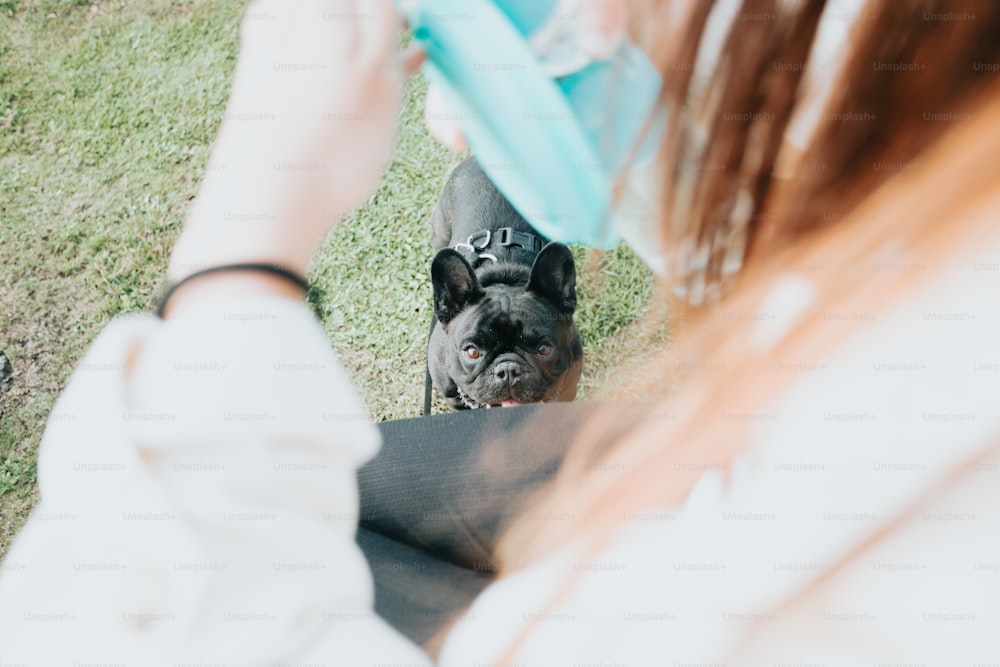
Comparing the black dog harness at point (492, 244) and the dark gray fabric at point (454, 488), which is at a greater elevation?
the dark gray fabric at point (454, 488)

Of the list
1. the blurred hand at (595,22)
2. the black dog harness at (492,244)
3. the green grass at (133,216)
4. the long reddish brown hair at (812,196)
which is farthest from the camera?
the green grass at (133,216)

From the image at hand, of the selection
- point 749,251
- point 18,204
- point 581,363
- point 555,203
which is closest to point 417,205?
point 581,363

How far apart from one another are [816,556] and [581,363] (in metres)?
2.14

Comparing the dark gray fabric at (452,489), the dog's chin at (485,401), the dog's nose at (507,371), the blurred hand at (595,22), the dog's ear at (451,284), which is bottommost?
the dog's chin at (485,401)

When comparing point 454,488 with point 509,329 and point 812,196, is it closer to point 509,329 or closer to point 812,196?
point 812,196

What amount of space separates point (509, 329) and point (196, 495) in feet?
6.72

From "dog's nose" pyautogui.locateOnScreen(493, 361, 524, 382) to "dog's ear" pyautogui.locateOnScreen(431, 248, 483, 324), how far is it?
29 cm

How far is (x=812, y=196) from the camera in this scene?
778 millimetres

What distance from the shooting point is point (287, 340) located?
27.3 inches

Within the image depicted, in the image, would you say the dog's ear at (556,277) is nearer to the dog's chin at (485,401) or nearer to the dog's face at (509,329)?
the dog's face at (509,329)

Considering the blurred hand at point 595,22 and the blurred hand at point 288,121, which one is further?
the blurred hand at point 595,22

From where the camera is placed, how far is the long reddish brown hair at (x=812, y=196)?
652 millimetres

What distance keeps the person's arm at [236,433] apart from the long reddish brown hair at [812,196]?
1.07 ft

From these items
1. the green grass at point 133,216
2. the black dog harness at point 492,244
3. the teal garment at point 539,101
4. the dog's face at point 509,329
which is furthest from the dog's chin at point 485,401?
the teal garment at point 539,101
